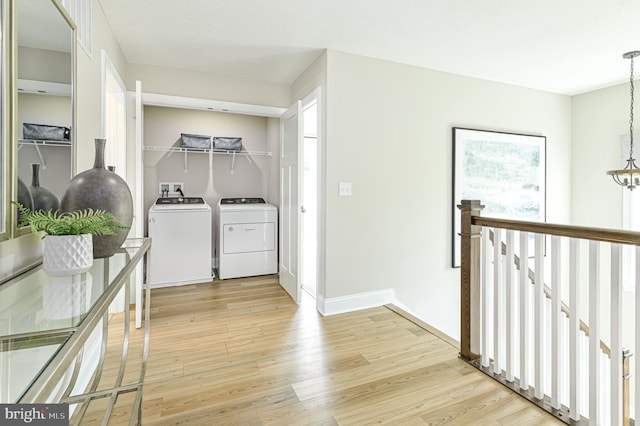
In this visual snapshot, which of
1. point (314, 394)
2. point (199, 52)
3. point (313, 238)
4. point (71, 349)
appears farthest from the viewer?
point (313, 238)

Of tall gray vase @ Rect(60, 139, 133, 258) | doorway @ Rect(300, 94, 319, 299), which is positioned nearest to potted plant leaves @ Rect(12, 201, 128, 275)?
tall gray vase @ Rect(60, 139, 133, 258)

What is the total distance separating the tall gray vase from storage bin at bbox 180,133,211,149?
122 inches

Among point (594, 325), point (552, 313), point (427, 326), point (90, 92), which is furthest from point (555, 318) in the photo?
point (90, 92)

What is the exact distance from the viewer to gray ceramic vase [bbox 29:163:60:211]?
3.87 ft

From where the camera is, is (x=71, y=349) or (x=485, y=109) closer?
(x=71, y=349)

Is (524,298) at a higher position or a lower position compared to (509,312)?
higher

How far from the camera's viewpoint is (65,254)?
0.97m

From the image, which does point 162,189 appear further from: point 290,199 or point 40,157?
point 40,157

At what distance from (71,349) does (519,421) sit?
194 cm

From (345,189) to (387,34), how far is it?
1.36m

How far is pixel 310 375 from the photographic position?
1.94 m

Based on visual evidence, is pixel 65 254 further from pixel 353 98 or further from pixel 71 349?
pixel 353 98

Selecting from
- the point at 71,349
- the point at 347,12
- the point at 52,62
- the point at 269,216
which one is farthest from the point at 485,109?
the point at 71,349

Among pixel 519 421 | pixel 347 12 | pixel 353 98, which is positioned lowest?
pixel 519 421
